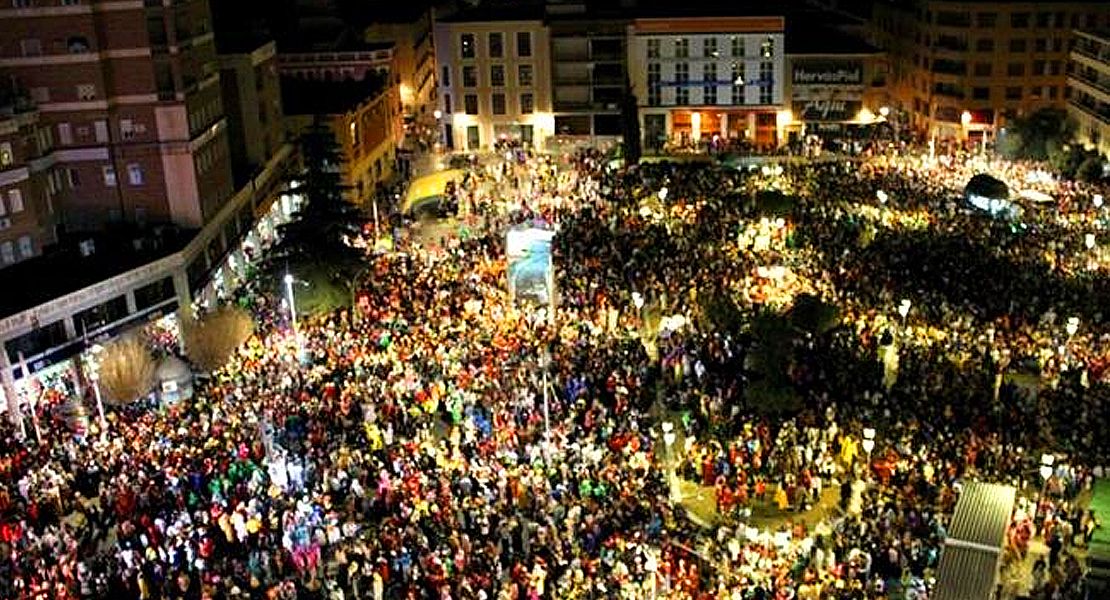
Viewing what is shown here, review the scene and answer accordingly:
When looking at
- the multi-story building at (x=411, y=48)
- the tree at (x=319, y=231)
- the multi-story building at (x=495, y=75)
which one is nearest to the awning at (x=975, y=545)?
the tree at (x=319, y=231)

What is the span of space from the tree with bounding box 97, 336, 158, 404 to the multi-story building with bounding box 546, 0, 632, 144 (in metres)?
46.5

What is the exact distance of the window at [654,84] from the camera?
77.5 meters

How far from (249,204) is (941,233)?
31.1 m

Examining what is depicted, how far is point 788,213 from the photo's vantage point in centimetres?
4991

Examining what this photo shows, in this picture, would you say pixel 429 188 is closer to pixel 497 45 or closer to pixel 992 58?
pixel 497 45

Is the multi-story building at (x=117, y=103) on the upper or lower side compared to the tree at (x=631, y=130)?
upper

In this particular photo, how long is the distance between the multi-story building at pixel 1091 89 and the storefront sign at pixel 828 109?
13.2 metres

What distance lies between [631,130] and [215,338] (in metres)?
38.9

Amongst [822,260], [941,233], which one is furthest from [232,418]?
[941,233]

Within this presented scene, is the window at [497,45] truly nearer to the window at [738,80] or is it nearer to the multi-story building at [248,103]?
the window at [738,80]

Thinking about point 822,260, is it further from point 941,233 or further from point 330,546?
point 330,546

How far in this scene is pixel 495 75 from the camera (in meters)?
78.9

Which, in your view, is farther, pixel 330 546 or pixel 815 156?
pixel 815 156

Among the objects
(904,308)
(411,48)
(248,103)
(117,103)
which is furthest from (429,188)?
(904,308)
